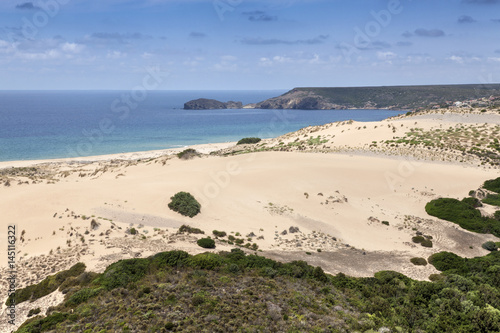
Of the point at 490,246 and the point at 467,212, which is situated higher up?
the point at 467,212

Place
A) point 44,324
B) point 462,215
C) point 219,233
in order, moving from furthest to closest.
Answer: point 462,215 < point 219,233 < point 44,324

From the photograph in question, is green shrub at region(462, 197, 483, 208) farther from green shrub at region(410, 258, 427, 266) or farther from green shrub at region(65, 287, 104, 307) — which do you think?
green shrub at region(65, 287, 104, 307)

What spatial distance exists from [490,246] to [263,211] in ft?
61.1

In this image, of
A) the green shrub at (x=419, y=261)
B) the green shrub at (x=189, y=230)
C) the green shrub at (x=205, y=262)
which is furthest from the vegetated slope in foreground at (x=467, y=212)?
the green shrub at (x=205, y=262)

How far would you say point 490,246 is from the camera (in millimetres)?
25547

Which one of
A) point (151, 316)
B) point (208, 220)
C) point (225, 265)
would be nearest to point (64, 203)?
point (208, 220)

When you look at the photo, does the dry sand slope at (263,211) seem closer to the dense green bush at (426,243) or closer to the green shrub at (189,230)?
the dense green bush at (426,243)

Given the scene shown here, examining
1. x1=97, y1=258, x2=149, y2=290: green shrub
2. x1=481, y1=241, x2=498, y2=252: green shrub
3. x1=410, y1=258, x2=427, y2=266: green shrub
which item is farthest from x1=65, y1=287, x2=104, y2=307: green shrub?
x1=481, y1=241, x2=498, y2=252: green shrub

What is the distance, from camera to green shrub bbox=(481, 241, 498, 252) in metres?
25.5

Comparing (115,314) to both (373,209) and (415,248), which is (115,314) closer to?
(415,248)

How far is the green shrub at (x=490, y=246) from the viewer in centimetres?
2547

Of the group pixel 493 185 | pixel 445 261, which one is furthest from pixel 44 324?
pixel 493 185

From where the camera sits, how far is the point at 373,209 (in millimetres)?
33500

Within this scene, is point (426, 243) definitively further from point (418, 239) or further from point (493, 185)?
point (493, 185)
